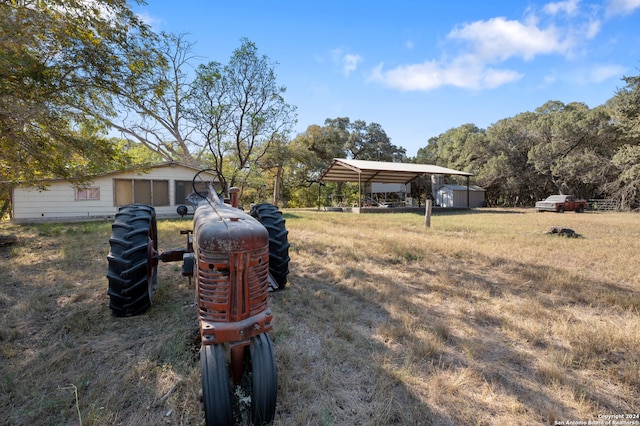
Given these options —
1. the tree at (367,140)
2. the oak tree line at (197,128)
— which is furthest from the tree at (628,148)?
the tree at (367,140)

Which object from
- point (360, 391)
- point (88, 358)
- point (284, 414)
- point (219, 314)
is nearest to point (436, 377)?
point (360, 391)

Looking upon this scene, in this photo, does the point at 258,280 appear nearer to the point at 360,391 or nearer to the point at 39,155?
the point at 360,391

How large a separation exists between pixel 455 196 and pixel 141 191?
76.4 feet

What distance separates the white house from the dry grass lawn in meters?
9.62

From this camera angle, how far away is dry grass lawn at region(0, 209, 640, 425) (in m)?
1.89

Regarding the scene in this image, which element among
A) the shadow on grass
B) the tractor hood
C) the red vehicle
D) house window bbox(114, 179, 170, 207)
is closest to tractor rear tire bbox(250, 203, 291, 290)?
the shadow on grass

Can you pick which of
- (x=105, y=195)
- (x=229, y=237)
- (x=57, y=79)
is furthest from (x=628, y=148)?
(x=105, y=195)

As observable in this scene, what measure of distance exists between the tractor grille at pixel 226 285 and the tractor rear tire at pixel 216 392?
24 cm

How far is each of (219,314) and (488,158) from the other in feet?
114

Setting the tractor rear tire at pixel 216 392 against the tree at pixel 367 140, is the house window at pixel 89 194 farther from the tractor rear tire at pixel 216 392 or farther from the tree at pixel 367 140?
the tree at pixel 367 140

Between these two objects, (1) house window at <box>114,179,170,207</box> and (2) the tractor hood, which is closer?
(2) the tractor hood

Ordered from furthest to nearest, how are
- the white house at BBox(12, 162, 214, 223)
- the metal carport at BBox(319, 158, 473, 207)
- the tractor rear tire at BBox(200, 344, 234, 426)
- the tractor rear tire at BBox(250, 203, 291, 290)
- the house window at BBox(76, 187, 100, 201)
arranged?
the metal carport at BBox(319, 158, 473, 207) < the house window at BBox(76, 187, 100, 201) < the white house at BBox(12, 162, 214, 223) < the tractor rear tire at BBox(250, 203, 291, 290) < the tractor rear tire at BBox(200, 344, 234, 426)

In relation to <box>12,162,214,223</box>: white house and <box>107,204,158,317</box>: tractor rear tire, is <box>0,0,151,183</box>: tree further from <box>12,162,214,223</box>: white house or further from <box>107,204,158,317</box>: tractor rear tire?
<box>12,162,214,223</box>: white house

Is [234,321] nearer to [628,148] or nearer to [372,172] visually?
[372,172]
